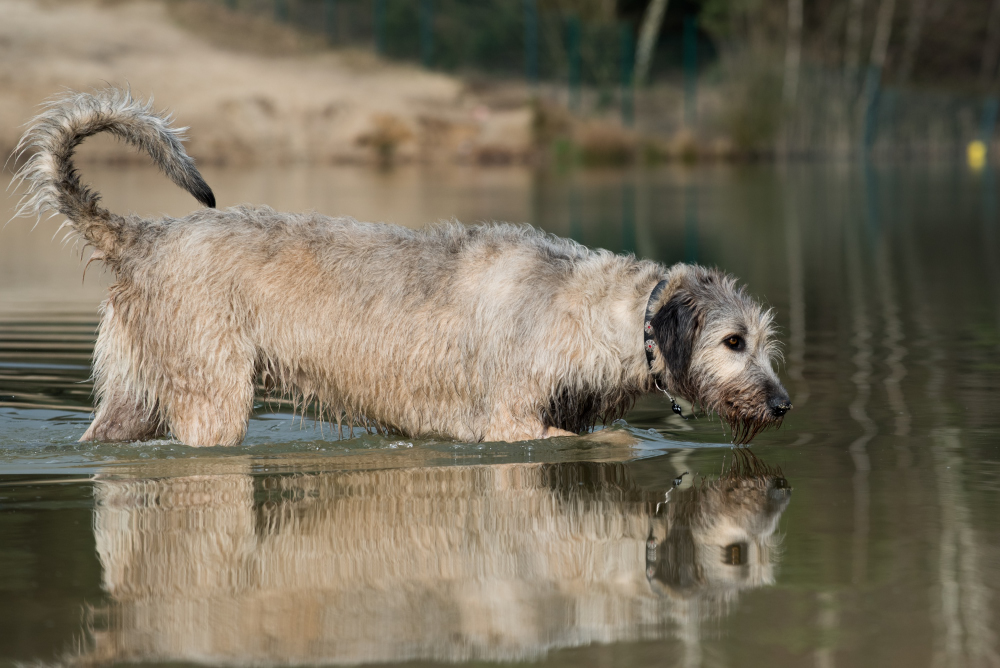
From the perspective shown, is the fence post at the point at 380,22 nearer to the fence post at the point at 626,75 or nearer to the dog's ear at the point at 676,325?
the fence post at the point at 626,75

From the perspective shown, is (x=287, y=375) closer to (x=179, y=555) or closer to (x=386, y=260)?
(x=386, y=260)

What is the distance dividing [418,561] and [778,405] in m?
2.61

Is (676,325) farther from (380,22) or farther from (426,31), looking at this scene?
(380,22)

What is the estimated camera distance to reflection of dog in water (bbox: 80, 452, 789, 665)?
407 centimetres

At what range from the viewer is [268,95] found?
40031 millimetres

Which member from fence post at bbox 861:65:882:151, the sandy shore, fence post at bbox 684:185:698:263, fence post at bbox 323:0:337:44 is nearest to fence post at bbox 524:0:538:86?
the sandy shore

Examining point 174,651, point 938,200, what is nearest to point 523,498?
point 174,651

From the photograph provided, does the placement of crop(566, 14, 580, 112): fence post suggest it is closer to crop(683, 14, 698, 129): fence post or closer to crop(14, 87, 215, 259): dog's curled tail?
crop(683, 14, 698, 129): fence post

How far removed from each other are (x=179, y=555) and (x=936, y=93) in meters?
45.6

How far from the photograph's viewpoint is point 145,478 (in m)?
6.13

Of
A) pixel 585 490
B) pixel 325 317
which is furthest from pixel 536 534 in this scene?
pixel 325 317

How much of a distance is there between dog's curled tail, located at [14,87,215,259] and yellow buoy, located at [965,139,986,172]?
37.7 metres

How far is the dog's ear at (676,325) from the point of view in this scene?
22.1 ft

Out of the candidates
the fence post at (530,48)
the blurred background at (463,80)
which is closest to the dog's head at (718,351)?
the blurred background at (463,80)
